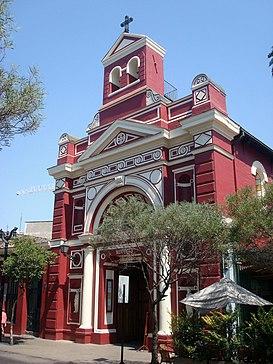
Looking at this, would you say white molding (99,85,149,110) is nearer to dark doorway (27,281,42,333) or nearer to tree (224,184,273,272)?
tree (224,184,273,272)

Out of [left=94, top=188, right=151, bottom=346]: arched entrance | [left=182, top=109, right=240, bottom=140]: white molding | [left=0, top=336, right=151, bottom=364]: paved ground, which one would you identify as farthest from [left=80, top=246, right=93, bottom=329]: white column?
[left=182, top=109, right=240, bottom=140]: white molding

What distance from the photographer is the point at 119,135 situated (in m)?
20.4

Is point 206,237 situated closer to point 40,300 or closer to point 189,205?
point 189,205

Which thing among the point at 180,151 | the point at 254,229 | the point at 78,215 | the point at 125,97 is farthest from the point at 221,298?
the point at 125,97

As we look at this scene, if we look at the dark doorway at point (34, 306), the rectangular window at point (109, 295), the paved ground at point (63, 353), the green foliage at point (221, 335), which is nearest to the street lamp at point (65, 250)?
the rectangular window at point (109, 295)

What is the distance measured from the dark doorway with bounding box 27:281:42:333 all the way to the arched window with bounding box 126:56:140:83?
12.5 m

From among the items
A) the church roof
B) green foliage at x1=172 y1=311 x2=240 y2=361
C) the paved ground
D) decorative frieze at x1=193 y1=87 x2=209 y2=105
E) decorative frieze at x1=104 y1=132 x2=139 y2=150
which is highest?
the church roof

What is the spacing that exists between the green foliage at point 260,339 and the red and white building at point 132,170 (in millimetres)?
2867

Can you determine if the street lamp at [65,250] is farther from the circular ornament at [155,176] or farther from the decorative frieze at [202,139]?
the decorative frieze at [202,139]

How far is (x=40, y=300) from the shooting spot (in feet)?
77.3

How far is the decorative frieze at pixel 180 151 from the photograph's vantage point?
17.7m

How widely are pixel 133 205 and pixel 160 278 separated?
100 inches

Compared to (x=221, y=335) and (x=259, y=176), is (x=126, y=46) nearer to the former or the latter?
(x=259, y=176)

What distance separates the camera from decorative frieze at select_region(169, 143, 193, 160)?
17703 millimetres
